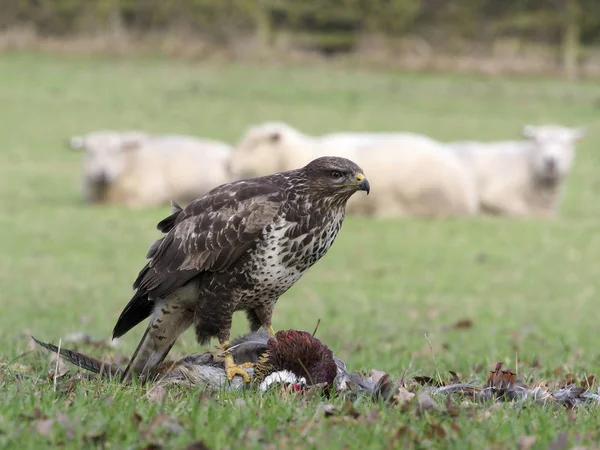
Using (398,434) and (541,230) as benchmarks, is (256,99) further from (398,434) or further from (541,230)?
(398,434)

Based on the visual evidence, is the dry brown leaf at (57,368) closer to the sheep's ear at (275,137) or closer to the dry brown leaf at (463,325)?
the dry brown leaf at (463,325)

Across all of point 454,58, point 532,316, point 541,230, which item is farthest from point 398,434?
point 454,58

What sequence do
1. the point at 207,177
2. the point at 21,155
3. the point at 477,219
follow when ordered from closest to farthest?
the point at 477,219 → the point at 207,177 → the point at 21,155

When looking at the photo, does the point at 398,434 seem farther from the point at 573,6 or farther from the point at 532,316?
the point at 573,6

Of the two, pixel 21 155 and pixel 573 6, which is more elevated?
pixel 573 6

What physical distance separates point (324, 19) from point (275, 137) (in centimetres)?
2774

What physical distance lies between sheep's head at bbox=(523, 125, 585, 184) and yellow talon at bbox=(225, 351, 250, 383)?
1396 cm

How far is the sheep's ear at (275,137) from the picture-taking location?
1802cm

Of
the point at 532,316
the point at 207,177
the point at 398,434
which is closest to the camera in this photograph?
the point at 398,434

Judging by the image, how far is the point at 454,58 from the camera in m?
40.3

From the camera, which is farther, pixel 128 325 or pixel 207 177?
pixel 207 177

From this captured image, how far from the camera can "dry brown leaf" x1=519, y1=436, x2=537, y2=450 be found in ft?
12.7

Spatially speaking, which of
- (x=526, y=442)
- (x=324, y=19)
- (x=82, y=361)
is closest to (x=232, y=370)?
(x=82, y=361)

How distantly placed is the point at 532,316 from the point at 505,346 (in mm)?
2154
